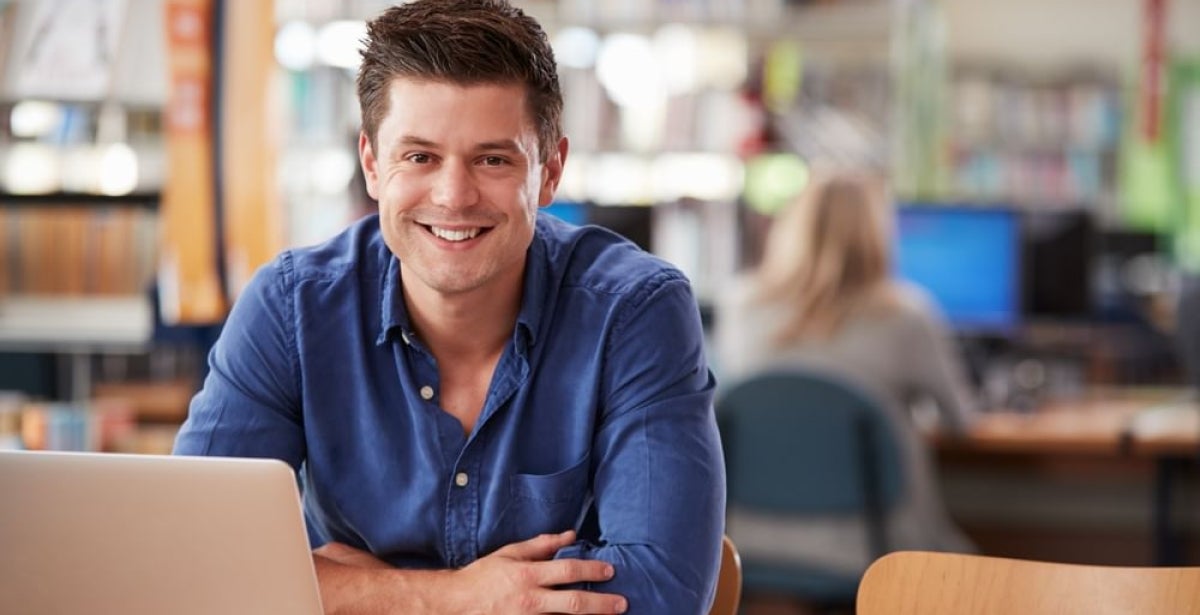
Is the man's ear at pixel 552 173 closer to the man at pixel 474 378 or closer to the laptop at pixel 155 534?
the man at pixel 474 378

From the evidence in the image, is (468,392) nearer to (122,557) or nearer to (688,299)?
(688,299)

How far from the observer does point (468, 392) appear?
1669mm

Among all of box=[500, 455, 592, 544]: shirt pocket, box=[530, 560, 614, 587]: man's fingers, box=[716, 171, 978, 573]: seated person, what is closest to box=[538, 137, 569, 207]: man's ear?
box=[500, 455, 592, 544]: shirt pocket

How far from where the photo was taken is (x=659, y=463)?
1.55 metres

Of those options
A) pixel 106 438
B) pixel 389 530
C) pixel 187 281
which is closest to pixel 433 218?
pixel 389 530

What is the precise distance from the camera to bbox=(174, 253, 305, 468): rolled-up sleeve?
161cm

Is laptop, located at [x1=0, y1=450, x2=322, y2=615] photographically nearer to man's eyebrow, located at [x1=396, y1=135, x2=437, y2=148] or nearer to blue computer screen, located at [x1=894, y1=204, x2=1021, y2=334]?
man's eyebrow, located at [x1=396, y1=135, x2=437, y2=148]

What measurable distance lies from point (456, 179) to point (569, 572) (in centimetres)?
40

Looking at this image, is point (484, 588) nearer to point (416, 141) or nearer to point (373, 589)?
point (373, 589)

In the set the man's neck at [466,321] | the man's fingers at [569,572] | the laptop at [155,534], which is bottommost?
the man's fingers at [569,572]

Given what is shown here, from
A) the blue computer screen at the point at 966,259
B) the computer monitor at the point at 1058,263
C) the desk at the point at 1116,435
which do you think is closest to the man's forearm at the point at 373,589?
the desk at the point at 1116,435

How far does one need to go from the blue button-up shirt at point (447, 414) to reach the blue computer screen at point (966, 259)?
8.25ft

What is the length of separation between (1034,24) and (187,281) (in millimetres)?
6721

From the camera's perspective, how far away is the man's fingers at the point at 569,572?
1491mm
